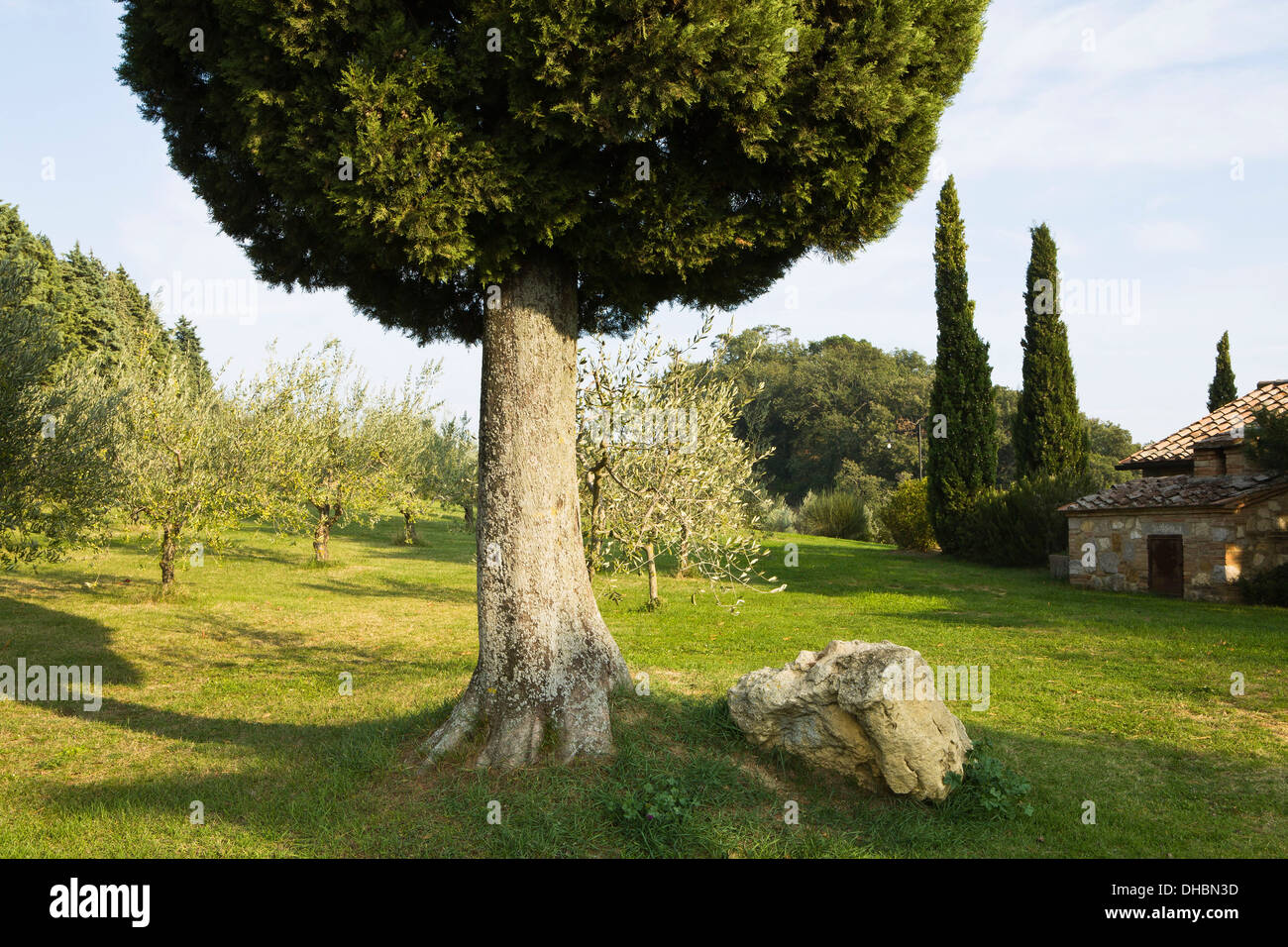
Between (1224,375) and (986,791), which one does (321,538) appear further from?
(1224,375)

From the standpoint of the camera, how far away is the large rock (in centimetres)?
536

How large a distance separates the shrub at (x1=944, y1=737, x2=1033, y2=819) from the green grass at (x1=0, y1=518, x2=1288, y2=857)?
0.33 feet

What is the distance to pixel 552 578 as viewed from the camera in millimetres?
6062

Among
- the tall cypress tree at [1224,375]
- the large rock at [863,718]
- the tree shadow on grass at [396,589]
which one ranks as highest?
the tall cypress tree at [1224,375]

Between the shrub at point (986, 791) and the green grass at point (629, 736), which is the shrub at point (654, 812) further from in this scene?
the shrub at point (986, 791)

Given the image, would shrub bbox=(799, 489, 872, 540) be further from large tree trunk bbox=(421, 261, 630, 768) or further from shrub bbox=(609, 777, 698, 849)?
shrub bbox=(609, 777, 698, 849)

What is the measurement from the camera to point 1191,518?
17016mm

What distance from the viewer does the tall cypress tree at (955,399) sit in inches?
1072

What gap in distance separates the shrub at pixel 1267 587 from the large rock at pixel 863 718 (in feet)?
46.8

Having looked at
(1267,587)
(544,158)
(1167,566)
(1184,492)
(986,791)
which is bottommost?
(986,791)

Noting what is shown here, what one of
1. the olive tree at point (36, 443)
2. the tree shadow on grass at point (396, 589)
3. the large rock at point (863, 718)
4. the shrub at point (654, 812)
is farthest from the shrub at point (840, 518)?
the shrub at point (654, 812)

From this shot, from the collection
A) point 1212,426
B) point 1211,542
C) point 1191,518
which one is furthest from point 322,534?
point 1212,426

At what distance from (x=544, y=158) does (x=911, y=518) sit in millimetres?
27140
